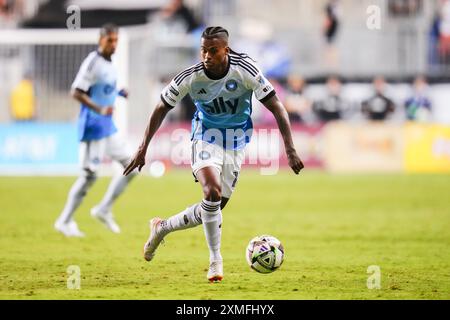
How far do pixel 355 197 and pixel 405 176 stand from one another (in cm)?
540

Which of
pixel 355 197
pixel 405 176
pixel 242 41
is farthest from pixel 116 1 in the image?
pixel 355 197

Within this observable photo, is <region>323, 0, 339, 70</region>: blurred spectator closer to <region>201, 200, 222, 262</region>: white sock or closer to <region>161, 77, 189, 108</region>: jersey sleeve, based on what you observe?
<region>161, 77, 189, 108</region>: jersey sleeve

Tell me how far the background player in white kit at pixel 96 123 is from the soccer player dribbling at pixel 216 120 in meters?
4.08

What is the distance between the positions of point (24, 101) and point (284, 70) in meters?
7.90

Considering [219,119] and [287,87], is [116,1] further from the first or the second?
[219,119]

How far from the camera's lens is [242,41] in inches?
1103

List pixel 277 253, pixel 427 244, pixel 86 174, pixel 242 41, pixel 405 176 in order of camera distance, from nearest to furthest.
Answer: pixel 277 253 → pixel 427 244 → pixel 86 174 → pixel 405 176 → pixel 242 41

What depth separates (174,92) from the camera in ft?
30.7

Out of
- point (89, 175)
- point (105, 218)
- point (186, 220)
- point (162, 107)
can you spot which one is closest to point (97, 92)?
point (89, 175)

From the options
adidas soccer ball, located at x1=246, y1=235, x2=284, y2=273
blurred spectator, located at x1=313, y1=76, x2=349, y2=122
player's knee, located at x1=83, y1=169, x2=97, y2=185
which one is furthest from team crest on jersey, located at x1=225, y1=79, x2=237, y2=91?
blurred spectator, located at x1=313, y1=76, x2=349, y2=122

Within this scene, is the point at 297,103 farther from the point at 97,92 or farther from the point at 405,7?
the point at 97,92

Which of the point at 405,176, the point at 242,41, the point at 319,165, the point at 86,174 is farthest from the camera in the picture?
the point at 242,41

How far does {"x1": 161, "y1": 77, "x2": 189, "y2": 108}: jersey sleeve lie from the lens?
9.32 metres

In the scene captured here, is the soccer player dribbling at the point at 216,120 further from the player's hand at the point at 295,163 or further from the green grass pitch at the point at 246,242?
the green grass pitch at the point at 246,242
